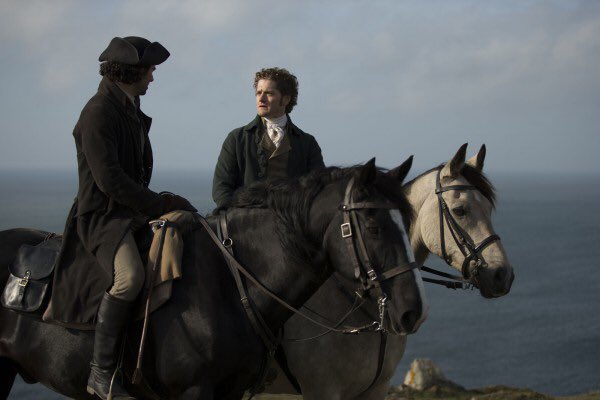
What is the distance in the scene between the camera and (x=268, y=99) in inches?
271

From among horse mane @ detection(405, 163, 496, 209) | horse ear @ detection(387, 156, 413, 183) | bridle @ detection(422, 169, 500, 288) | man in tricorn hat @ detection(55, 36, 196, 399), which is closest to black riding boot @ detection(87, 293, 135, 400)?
man in tricorn hat @ detection(55, 36, 196, 399)

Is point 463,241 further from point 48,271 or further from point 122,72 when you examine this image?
point 48,271

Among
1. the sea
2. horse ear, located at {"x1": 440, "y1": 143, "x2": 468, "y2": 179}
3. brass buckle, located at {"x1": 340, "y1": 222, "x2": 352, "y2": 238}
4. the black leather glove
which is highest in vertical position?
horse ear, located at {"x1": 440, "y1": 143, "x2": 468, "y2": 179}

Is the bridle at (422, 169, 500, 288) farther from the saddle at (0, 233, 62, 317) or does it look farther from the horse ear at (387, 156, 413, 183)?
the saddle at (0, 233, 62, 317)

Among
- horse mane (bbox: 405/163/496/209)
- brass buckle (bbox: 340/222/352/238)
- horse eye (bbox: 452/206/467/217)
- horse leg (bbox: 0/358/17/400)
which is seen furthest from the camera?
horse mane (bbox: 405/163/496/209)

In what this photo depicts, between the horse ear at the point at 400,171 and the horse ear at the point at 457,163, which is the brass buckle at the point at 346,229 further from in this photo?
the horse ear at the point at 457,163

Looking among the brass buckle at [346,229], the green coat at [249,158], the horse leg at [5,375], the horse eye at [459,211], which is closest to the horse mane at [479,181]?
the horse eye at [459,211]

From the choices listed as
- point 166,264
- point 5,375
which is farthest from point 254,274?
point 5,375

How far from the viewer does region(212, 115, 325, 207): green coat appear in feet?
22.2

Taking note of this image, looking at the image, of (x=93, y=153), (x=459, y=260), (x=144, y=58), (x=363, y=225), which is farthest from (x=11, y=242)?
(x=459, y=260)

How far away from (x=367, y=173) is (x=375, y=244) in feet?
1.45

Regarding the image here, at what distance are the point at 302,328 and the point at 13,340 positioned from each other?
2154 mm

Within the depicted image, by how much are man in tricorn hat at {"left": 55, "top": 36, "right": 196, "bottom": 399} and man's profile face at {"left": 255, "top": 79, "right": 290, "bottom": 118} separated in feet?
5.31

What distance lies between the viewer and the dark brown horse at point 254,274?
4527mm
